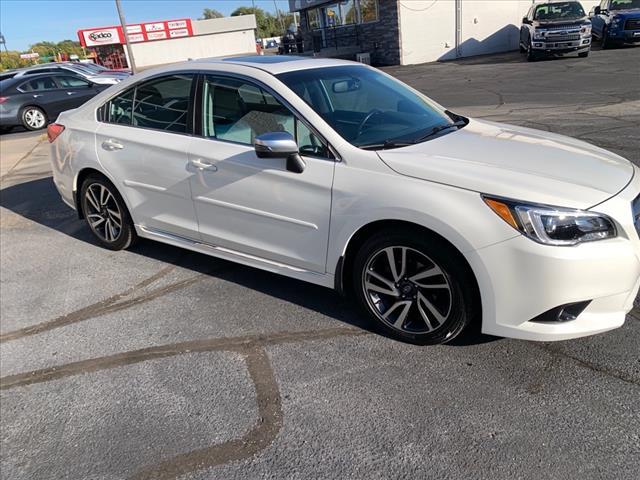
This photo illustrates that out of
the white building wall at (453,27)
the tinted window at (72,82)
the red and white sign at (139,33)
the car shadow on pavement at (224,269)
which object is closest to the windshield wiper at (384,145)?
the car shadow on pavement at (224,269)

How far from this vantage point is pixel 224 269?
Result: 4531mm

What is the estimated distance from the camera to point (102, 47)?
59562 mm

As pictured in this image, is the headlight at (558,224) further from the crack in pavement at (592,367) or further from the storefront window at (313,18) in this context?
the storefront window at (313,18)

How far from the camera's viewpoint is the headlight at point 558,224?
8.52 feet

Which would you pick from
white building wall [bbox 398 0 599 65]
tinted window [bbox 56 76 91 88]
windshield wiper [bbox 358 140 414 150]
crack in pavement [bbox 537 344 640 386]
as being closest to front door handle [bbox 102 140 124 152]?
Result: windshield wiper [bbox 358 140 414 150]

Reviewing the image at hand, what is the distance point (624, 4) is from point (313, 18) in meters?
18.9

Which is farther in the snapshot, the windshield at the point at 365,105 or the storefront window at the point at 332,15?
the storefront window at the point at 332,15

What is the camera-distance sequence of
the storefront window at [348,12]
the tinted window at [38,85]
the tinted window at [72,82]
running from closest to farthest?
the tinted window at [38,85]
the tinted window at [72,82]
the storefront window at [348,12]

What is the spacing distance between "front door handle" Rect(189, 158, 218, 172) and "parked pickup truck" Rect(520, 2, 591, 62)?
59.1 feet

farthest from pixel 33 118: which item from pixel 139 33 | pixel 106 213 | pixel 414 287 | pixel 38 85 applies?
pixel 139 33

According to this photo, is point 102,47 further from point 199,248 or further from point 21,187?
point 199,248

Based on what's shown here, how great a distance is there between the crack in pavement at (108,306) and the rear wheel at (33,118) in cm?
1362

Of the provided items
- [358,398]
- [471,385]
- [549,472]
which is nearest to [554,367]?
Result: [471,385]

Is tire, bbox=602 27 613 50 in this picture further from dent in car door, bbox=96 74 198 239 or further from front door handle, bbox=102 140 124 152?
front door handle, bbox=102 140 124 152
